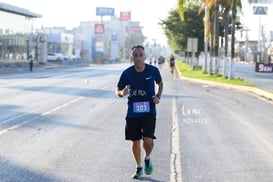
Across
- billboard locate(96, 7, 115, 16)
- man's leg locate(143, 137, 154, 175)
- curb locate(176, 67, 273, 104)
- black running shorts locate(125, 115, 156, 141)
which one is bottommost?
curb locate(176, 67, 273, 104)

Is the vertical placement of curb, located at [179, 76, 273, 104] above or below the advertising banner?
below

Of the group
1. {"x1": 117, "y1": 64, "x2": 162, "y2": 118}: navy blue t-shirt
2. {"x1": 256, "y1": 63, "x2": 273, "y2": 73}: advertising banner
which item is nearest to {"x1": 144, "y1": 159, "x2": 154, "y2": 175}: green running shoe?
{"x1": 117, "y1": 64, "x2": 162, "y2": 118}: navy blue t-shirt

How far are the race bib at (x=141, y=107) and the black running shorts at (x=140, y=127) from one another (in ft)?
0.35

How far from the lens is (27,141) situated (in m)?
10.5

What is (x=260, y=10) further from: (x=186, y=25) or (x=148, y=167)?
(x=148, y=167)

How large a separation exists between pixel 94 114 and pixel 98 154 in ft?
20.8

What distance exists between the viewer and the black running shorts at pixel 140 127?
7.43 meters

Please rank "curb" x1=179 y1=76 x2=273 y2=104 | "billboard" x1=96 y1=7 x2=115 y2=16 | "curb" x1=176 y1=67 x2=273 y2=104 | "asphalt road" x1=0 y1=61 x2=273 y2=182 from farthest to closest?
"billboard" x1=96 y1=7 x2=115 y2=16
"curb" x1=179 y1=76 x2=273 y2=104
"curb" x1=176 y1=67 x2=273 y2=104
"asphalt road" x1=0 y1=61 x2=273 y2=182

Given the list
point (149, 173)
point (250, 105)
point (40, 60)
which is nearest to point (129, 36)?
point (40, 60)

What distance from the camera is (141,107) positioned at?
24.2ft

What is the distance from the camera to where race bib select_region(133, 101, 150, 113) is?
7.39 m

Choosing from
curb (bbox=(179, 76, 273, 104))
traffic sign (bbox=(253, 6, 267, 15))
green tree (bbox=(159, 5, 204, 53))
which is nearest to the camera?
curb (bbox=(179, 76, 273, 104))

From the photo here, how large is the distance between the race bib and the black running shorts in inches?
4.2

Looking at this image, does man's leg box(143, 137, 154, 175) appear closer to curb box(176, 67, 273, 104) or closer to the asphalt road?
the asphalt road
